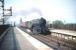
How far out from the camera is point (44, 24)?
21.0 metres

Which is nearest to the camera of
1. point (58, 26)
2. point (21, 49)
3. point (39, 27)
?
point (21, 49)

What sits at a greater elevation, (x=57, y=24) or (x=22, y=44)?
(x=57, y=24)

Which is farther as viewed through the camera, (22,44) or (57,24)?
(57,24)

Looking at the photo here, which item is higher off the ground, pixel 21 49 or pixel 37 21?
pixel 37 21

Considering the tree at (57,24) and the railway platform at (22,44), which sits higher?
the tree at (57,24)

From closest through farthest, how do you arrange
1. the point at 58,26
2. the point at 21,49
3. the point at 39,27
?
the point at 21,49 → the point at 39,27 → the point at 58,26

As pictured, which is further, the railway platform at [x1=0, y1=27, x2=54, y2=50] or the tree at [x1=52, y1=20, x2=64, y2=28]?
the tree at [x1=52, y1=20, x2=64, y2=28]

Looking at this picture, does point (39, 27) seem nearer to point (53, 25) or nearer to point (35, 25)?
point (35, 25)

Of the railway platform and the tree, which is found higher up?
the tree

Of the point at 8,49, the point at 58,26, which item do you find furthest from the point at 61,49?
the point at 58,26

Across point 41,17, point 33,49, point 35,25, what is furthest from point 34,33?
point 33,49

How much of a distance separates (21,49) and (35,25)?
487 inches

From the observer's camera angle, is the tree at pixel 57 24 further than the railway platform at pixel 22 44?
Yes

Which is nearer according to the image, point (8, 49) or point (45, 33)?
point (8, 49)
